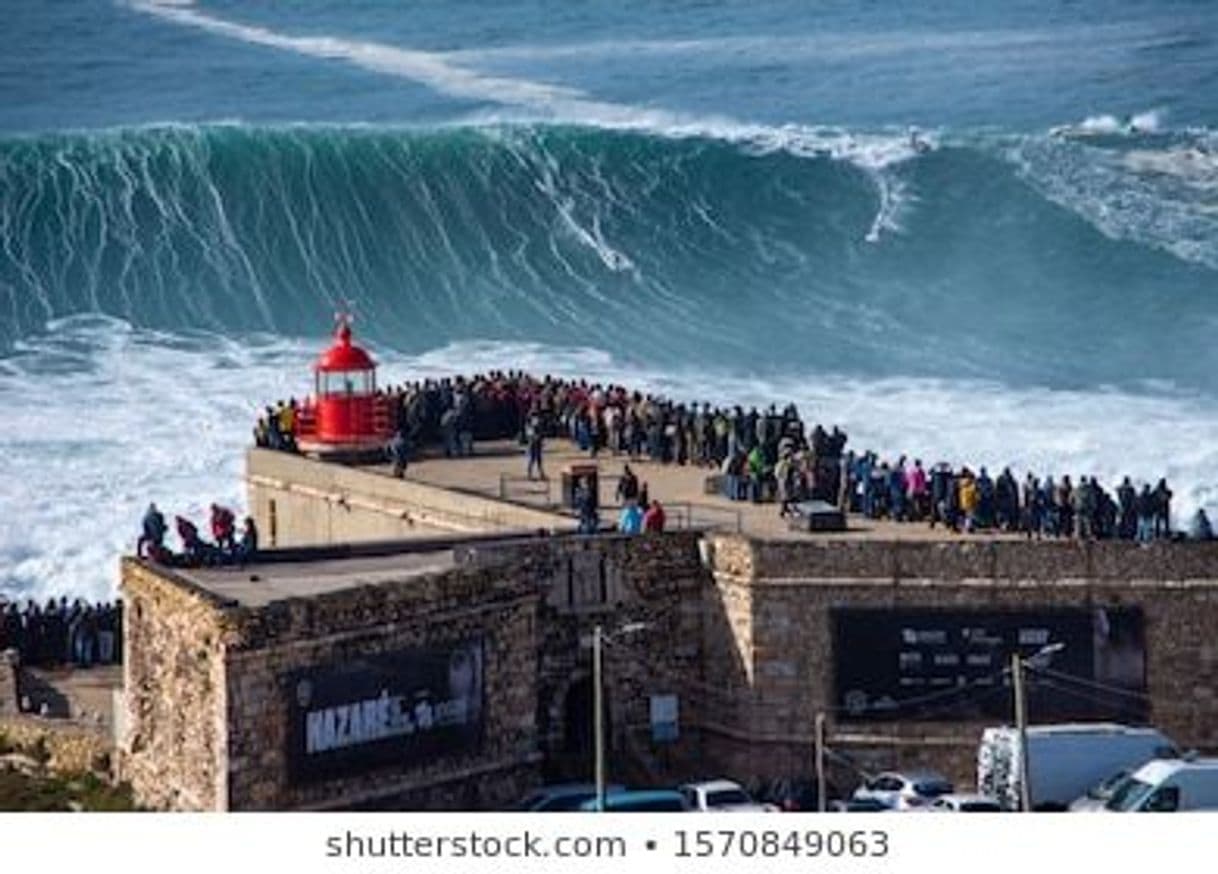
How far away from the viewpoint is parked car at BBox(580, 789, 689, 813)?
2566 cm

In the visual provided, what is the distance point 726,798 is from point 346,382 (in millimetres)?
6460

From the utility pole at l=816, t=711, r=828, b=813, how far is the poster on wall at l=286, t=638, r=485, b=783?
1.97 metres

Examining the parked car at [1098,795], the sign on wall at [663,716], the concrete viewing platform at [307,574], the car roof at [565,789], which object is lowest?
the car roof at [565,789]

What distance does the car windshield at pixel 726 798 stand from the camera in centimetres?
2632

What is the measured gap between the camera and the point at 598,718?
26.0 meters

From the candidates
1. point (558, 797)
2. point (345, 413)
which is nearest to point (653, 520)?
point (558, 797)

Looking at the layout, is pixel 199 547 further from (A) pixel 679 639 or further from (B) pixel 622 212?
(B) pixel 622 212

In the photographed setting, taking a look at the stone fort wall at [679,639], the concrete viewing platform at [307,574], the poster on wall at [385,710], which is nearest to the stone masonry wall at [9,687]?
the stone fort wall at [679,639]

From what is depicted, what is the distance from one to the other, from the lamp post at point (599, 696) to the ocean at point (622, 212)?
9.87m

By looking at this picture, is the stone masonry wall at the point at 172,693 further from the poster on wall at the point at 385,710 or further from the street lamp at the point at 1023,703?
the street lamp at the point at 1023,703

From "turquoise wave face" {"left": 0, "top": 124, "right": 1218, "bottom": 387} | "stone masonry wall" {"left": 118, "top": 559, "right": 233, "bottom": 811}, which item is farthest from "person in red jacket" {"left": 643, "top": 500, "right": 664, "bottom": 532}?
"turquoise wave face" {"left": 0, "top": 124, "right": 1218, "bottom": 387}

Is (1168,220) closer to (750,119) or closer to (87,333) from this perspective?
(750,119)

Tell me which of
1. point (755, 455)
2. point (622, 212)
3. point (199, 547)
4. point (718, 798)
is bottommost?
point (718, 798)
